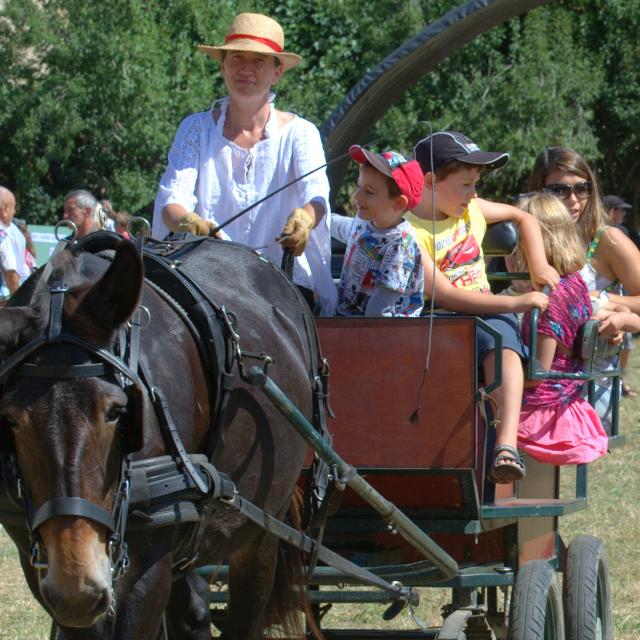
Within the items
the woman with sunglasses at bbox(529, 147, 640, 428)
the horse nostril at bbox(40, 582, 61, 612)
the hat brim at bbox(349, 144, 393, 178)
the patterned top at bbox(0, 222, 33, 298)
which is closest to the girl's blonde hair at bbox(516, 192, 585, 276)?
the woman with sunglasses at bbox(529, 147, 640, 428)

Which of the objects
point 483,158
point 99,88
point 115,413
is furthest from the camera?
point 99,88

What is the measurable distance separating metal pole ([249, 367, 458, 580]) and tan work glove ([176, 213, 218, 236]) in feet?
2.68

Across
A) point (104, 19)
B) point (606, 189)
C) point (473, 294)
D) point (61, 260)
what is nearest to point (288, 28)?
point (104, 19)

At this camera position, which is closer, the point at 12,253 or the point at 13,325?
the point at 13,325

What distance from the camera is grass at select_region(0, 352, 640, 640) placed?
5.45 m

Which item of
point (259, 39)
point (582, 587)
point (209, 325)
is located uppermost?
point (259, 39)

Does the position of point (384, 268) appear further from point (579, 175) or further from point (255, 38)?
point (579, 175)

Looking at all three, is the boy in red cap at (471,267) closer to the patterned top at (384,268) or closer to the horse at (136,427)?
the patterned top at (384,268)

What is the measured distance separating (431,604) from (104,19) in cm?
1104

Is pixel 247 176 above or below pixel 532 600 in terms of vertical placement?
above

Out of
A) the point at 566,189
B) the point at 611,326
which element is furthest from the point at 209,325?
the point at 566,189

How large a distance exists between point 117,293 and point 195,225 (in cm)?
127

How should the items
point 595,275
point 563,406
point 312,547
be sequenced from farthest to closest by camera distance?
point 595,275 → point 563,406 → point 312,547

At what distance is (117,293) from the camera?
262cm
